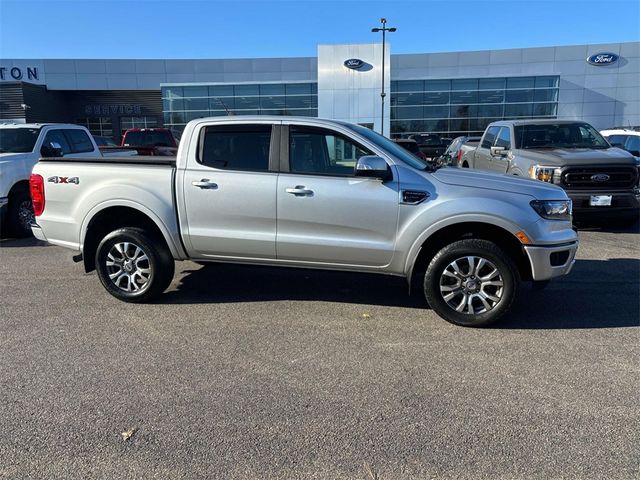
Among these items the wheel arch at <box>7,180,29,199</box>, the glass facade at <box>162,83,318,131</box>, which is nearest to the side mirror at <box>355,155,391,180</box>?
the wheel arch at <box>7,180,29,199</box>

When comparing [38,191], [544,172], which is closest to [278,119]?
[38,191]

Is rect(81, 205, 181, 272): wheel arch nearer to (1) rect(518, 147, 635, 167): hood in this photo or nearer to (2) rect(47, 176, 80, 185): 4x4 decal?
(2) rect(47, 176, 80, 185): 4x4 decal

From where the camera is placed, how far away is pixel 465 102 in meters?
38.3

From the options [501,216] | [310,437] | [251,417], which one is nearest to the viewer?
[310,437]

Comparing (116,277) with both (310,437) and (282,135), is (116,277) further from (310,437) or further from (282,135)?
(310,437)

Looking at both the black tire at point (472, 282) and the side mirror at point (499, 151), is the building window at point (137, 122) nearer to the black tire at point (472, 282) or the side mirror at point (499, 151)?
the side mirror at point (499, 151)

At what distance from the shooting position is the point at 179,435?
9.73 ft

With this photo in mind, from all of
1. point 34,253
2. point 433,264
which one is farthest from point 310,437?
point 34,253

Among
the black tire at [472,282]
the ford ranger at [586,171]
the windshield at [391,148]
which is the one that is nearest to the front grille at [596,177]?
the ford ranger at [586,171]

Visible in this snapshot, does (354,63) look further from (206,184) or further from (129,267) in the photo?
(129,267)

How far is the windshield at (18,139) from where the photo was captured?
9062 millimetres

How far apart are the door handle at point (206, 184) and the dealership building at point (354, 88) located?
109ft

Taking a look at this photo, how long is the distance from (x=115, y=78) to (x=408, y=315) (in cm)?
4759

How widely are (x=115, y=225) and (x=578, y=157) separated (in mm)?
7523
